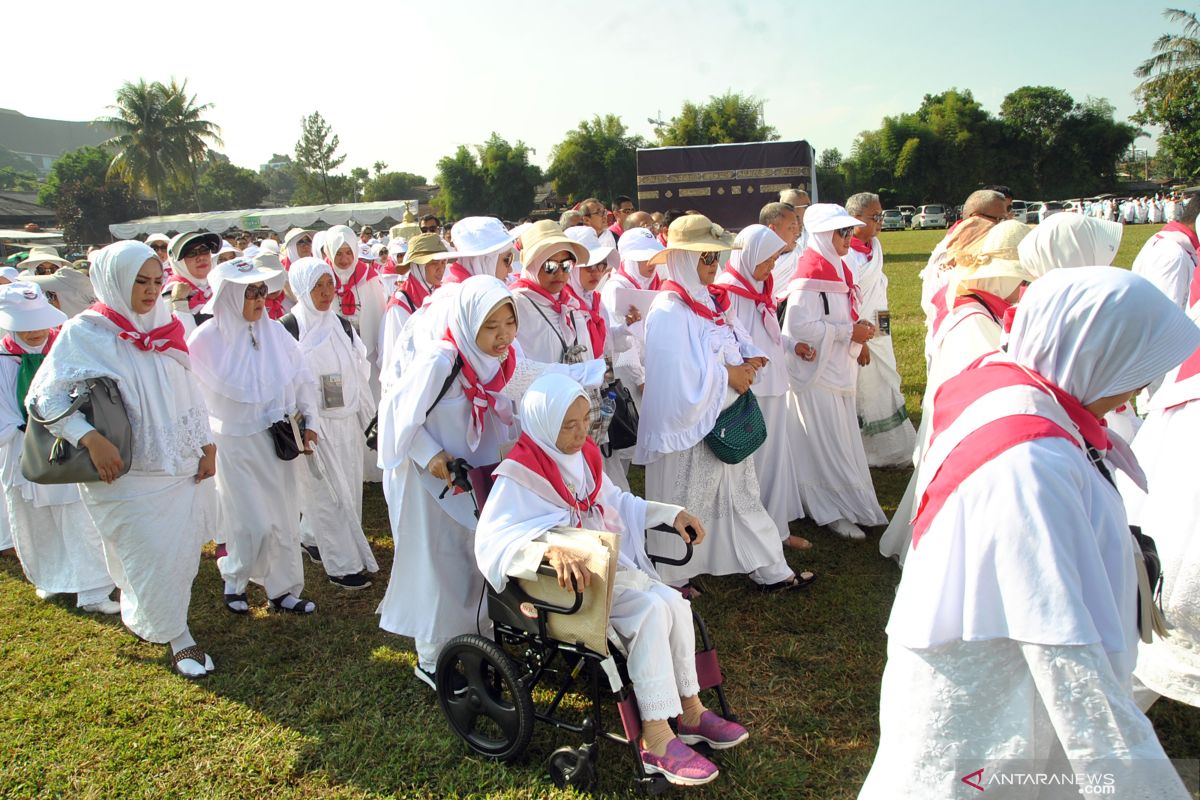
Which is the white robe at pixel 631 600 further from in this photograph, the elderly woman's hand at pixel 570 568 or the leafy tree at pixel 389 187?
the leafy tree at pixel 389 187

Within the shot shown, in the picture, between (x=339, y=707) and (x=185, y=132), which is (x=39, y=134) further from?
(x=339, y=707)

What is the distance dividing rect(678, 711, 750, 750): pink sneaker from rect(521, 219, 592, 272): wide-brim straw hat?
2.59m

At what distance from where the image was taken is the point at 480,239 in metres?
4.51

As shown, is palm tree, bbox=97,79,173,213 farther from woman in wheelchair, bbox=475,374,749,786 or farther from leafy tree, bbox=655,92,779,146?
woman in wheelchair, bbox=475,374,749,786

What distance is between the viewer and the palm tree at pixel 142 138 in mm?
55750

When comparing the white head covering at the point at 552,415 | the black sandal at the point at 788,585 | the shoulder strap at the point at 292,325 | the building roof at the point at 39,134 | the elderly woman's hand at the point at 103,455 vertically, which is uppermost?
the building roof at the point at 39,134

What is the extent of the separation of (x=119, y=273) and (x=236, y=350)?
81 centimetres

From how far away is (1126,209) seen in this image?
38219 mm

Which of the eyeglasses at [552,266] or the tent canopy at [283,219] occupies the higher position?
the tent canopy at [283,219]

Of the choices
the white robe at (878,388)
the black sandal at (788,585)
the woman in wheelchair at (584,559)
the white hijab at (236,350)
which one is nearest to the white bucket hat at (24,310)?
the white hijab at (236,350)

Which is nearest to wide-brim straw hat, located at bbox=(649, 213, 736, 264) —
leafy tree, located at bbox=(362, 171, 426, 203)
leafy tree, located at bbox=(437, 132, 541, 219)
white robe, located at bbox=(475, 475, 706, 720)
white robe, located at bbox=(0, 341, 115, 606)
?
white robe, located at bbox=(475, 475, 706, 720)

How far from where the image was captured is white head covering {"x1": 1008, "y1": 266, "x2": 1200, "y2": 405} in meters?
1.83

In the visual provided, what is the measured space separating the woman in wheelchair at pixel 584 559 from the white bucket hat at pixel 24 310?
151 inches

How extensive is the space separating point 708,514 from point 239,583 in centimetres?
289
